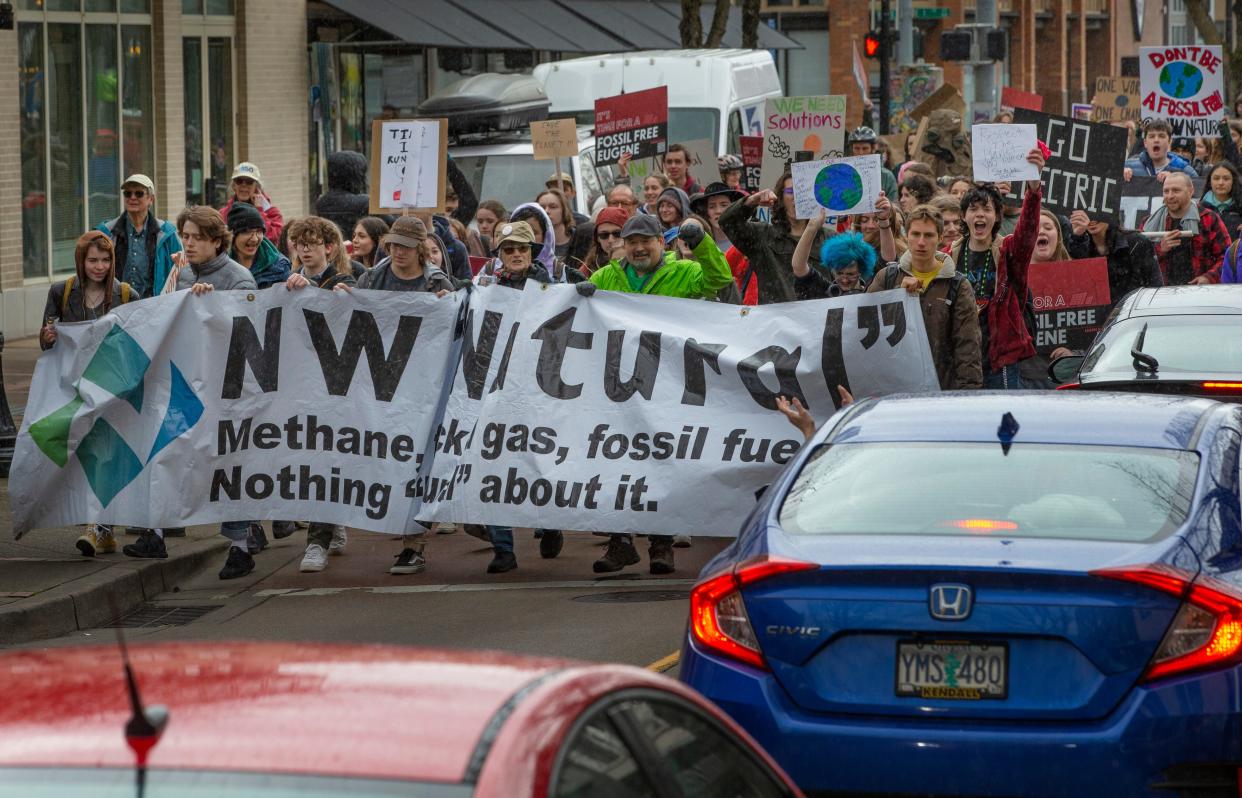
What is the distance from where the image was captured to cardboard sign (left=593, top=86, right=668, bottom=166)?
718 inches

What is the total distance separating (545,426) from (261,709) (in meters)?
7.49

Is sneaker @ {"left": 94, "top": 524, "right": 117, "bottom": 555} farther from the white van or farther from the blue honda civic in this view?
the white van

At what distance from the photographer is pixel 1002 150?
13289 mm

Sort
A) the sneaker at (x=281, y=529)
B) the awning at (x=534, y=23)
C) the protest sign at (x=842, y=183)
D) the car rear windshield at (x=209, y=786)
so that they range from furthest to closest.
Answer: the awning at (x=534, y=23) < the sneaker at (x=281, y=529) < the protest sign at (x=842, y=183) < the car rear windshield at (x=209, y=786)

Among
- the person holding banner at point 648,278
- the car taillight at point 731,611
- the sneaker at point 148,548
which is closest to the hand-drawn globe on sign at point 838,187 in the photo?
the person holding banner at point 648,278

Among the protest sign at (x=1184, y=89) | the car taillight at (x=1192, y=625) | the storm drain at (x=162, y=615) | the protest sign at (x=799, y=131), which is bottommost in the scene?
the storm drain at (x=162, y=615)

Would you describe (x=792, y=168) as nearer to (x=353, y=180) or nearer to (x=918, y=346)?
(x=918, y=346)

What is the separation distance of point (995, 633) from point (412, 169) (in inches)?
348

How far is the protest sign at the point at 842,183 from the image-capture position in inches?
471

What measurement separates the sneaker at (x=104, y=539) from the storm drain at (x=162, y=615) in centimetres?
79

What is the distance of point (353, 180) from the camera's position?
15602mm

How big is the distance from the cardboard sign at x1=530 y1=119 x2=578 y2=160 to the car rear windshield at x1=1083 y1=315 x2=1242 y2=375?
904 cm

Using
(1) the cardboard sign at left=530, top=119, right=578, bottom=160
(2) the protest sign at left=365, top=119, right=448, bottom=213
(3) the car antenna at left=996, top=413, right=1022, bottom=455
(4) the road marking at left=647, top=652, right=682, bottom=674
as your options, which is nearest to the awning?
(1) the cardboard sign at left=530, top=119, right=578, bottom=160

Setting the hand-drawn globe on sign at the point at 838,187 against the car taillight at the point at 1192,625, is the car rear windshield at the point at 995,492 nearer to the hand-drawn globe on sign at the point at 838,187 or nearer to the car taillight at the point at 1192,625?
the car taillight at the point at 1192,625
